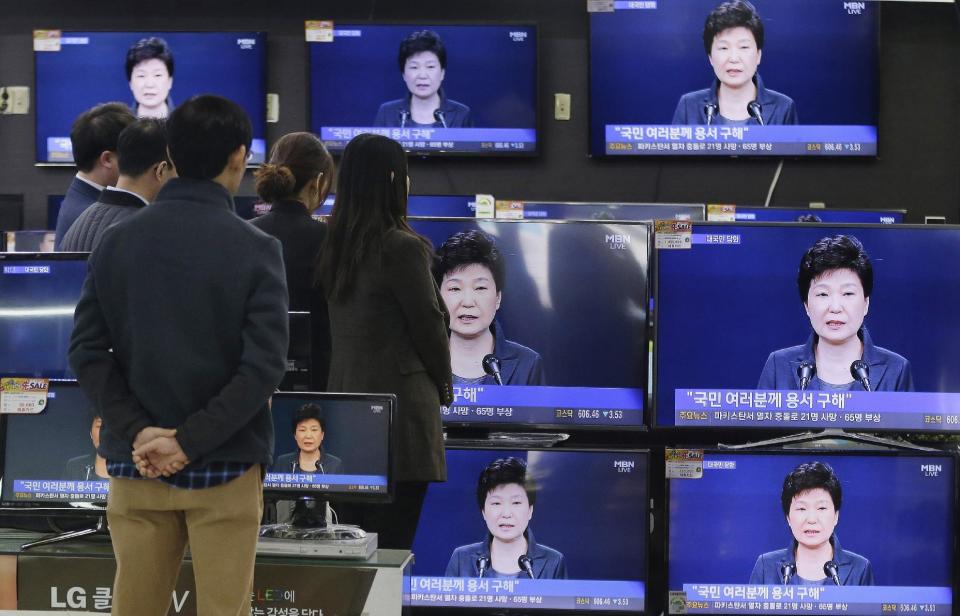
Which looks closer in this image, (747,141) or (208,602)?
(208,602)

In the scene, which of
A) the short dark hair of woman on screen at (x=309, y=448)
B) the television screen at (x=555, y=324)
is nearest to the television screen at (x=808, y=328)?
the television screen at (x=555, y=324)

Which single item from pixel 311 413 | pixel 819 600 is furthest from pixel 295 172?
pixel 819 600

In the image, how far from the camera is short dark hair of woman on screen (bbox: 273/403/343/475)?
2666 millimetres

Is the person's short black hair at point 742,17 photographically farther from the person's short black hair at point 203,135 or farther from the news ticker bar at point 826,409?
the person's short black hair at point 203,135

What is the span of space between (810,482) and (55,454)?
2222 millimetres

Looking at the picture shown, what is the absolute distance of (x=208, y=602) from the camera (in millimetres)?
2043

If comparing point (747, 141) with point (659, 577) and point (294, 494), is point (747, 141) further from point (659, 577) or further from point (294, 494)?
point (294, 494)

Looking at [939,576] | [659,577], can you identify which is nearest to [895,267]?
[939,576]

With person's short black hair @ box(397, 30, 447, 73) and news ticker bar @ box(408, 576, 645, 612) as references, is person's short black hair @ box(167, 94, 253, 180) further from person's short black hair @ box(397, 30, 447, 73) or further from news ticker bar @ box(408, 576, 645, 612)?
person's short black hair @ box(397, 30, 447, 73)

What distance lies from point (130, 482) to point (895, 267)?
8.07 feet

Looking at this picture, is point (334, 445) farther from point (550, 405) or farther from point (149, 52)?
point (149, 52)

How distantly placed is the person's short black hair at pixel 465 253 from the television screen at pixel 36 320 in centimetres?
115

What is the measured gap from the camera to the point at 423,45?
20.4 feet

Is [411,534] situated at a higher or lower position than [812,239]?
lower
